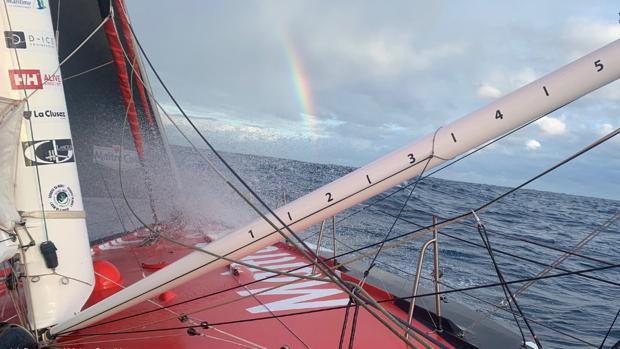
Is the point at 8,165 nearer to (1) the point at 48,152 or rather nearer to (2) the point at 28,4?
(1) the point at 48,152

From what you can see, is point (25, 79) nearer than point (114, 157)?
Yes

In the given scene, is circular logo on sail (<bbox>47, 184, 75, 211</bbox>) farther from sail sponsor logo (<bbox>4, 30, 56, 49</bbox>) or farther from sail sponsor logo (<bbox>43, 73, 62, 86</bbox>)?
sail sponsor logo (<bbox>4, 30, 56, 49</bbox>)

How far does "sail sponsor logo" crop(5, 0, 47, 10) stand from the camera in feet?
11.3

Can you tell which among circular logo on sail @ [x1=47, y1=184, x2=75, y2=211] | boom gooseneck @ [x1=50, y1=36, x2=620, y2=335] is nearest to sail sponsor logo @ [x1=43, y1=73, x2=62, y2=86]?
circular logo on sail @ [x1=47, y1=184, x2=75, y2=211]

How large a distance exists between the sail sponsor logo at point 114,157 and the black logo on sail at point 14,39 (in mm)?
4722

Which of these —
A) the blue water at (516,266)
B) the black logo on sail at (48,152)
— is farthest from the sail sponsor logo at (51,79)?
the blue water at (516,266)

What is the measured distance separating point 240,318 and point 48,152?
2.40 meters

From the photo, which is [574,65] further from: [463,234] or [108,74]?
[463,234]

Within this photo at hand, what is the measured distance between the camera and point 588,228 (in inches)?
821

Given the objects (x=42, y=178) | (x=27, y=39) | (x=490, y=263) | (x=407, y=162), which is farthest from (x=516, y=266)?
(x=27, y=39)

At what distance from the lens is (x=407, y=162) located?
2.70 metres

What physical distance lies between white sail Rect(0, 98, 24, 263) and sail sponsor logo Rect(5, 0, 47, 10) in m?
0.83

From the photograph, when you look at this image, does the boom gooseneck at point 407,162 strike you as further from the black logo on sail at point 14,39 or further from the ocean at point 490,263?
the black logo on sail at point 14,39

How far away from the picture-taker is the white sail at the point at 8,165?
3.22 metres
